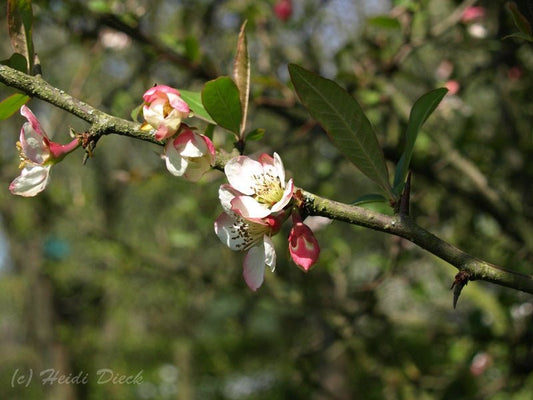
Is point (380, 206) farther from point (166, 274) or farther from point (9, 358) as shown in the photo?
point (9, 358)

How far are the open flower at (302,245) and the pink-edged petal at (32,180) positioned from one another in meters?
0.34

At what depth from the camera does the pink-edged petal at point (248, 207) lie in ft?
2.19

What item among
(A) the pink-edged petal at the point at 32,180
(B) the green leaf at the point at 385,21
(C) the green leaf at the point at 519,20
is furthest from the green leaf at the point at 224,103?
(B) the green leaf at the point at 385,21

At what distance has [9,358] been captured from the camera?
8.03 m

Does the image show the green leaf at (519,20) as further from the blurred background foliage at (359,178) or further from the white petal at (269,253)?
the white petal at (269,253)

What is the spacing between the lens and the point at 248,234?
72cm

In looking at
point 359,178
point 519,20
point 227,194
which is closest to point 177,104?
point 227,194

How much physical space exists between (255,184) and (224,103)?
0.36 ft

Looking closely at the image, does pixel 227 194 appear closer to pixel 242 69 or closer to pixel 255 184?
pixel 255 184

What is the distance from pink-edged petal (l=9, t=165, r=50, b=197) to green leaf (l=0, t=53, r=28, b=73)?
5.0 inches

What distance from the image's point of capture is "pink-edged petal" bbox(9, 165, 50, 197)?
2.48 ft

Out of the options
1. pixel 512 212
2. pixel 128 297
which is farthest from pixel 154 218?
pixel 512 212

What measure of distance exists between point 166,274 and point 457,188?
1693 millimetres

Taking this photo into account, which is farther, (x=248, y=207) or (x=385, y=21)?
(x=385, y=21)
